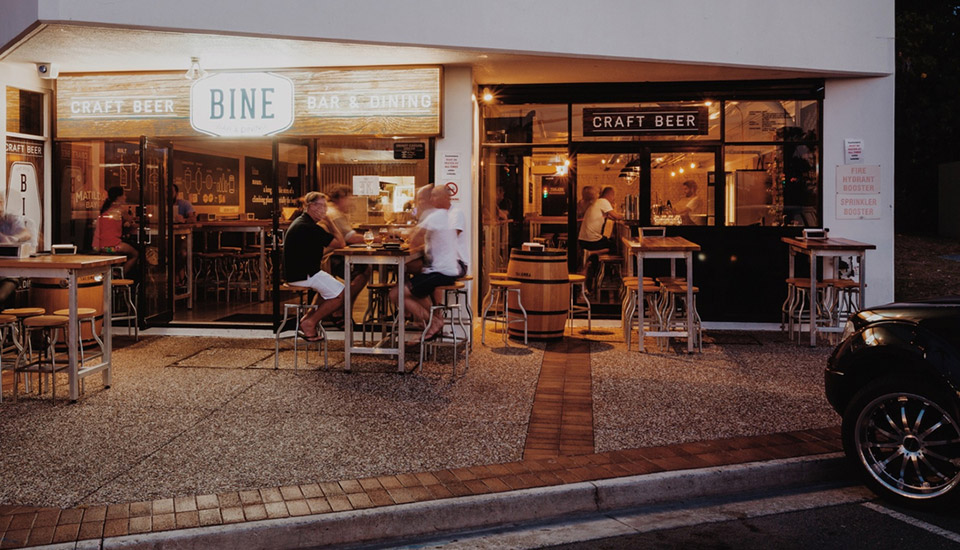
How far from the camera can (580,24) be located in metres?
8.98

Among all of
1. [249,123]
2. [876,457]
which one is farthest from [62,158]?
[876,457]

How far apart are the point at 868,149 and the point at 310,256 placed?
Answer: 7.22m

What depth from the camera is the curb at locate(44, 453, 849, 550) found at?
401 cm

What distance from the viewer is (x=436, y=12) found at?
8.63 m

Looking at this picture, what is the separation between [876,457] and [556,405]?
258 cm

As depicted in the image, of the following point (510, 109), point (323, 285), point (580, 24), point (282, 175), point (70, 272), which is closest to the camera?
point (70, 272)

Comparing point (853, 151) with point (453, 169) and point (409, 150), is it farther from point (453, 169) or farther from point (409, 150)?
point (409, 150)

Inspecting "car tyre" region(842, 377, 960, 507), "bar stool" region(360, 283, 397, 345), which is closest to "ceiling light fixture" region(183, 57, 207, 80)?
"bar stool" region(360, 283, 397, 345)

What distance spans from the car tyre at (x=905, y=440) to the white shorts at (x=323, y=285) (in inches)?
208

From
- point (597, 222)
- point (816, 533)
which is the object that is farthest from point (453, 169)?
point (816, 533)

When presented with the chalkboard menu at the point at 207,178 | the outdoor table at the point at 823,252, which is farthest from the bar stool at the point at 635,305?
the chalkboard menu at the point at 207,178

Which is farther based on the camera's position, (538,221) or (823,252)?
(538,221)

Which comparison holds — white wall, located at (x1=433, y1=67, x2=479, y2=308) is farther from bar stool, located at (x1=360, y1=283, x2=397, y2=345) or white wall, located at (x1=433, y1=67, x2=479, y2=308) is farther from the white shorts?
the white shorts

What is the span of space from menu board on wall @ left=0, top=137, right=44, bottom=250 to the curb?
7217mm
